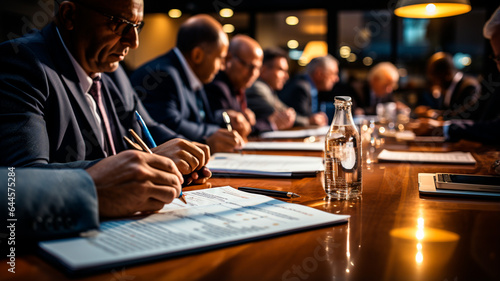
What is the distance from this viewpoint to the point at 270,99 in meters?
4.48

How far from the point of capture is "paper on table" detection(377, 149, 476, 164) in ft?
5.51

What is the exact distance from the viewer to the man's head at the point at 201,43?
2.89 meters

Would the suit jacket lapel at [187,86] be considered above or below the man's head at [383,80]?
above

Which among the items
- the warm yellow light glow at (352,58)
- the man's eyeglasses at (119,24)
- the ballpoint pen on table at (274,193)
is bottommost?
the ballpoint pen on table at (274,193)

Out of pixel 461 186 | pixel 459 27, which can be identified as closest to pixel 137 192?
pixel 461 186

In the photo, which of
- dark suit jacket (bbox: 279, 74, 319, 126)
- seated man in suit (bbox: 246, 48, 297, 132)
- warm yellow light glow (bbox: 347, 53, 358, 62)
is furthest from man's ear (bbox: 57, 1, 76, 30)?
warm yellow light glow (bbox: 347, 53, 358, 62)

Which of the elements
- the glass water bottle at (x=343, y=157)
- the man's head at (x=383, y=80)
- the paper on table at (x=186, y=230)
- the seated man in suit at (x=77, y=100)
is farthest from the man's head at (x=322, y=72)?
the paper on table at (x=186, y=230)

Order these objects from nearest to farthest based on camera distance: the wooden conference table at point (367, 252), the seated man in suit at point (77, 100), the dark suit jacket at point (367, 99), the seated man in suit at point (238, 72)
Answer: the wooden conference table at point (367, 252) < the seated man in suit at point (77, 100) < the seated man in suit at point (238, 72) < the dark suit jacket at point (367, 99)

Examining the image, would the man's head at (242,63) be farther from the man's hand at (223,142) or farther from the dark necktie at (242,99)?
the man's hand at (223,142)

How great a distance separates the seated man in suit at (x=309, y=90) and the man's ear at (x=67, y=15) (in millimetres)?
2873

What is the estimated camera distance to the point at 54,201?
28.3 inches

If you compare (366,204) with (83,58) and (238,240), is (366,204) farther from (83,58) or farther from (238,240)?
(83,58)

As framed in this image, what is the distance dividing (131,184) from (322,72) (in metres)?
5.42

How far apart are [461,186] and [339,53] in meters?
7.01
